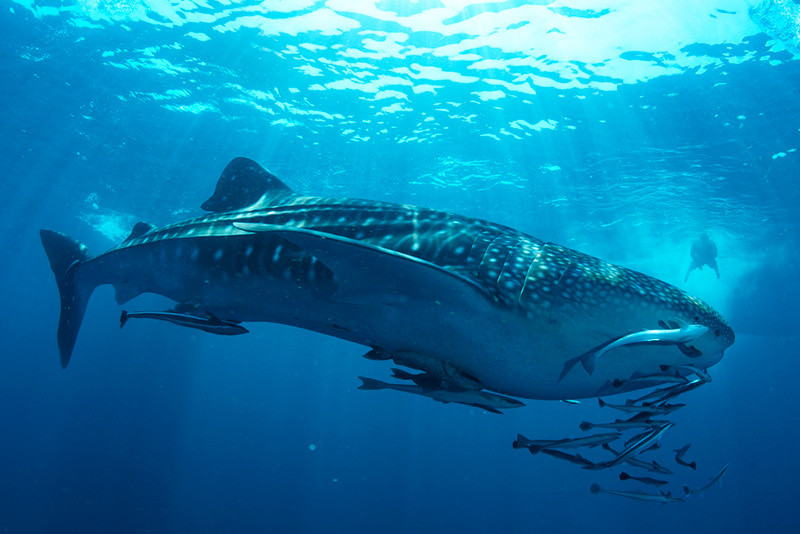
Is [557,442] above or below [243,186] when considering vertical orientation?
below

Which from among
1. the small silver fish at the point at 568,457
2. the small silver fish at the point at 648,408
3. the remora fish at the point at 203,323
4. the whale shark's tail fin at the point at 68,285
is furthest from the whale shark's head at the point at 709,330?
the whale shark's tail fin at the point at 68,285

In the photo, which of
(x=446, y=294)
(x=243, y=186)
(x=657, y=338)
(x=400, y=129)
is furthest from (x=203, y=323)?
(x=400, y=129)

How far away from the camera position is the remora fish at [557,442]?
288cm

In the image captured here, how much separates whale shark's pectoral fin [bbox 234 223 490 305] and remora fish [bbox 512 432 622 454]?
1.09 meters

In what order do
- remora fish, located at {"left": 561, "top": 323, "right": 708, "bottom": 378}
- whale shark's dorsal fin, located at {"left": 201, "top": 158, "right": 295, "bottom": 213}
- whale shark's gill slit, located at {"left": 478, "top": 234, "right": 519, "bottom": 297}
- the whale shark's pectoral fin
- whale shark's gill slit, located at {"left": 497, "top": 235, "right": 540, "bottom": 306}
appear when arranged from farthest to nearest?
whale shark's dorsal fin, located at {"left": 201, "top": 158, "right": 295, "bottom": 213} < whale shark's gill slit, located at {"left": 478, "top": 234, "right": 519, "bottom": 297} < whale shark's gill slit, located at {"left": 497, "top": 235, "right": 540, "bottom": 306} < the whale shark's pectoral fin < remora fish, located at {"left": 561, "top": 323, "right": 708, "bottom": 378}

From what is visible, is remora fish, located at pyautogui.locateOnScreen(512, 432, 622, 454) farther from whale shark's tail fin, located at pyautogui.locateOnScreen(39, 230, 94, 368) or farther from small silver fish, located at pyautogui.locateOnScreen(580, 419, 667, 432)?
whale shark's tail fin, located at pyautogui.locateOnScreen(39, 230, 94, 368)

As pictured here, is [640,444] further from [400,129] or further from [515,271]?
[400,129]

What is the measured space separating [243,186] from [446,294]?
136 inches

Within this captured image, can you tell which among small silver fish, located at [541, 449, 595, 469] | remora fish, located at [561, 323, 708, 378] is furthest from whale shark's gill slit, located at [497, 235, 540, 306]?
small silver fish, located at [541, 449, 595, 469]

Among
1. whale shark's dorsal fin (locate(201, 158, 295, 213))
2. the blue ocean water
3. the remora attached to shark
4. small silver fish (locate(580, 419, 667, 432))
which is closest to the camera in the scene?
the remora attached to shark

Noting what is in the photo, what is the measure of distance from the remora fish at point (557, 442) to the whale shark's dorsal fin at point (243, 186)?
353 centimetres

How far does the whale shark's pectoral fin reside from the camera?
2.33m

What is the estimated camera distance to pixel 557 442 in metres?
3.17

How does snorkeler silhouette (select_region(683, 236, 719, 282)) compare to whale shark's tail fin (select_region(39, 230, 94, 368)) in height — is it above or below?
below
